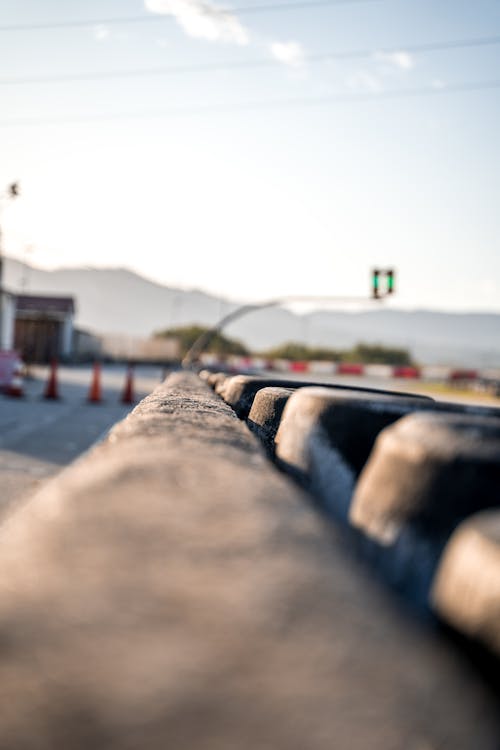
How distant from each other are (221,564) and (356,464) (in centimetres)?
72

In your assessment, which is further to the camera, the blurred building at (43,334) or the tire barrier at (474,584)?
the blurred building at (43,334)

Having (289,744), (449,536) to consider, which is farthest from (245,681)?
(449,536)

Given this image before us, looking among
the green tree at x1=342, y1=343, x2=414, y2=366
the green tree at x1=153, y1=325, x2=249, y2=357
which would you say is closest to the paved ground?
the green tree at x1=153, y1=325, x2=249, y2=357

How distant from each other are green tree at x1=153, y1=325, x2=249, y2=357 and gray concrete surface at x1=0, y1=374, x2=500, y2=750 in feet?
240

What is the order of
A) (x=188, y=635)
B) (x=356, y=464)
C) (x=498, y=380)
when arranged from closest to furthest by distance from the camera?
(x=188, y=635) < (x=356, y=464) < (x=498, y=380)

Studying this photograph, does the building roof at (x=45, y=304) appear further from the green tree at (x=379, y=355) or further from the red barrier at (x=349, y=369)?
the green tree at (x=379, y=355)

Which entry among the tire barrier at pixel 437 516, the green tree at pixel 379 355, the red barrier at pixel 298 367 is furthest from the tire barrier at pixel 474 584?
the green tree at pixel 379 355

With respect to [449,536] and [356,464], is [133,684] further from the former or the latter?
[356,464]

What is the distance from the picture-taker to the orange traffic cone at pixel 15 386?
18.8 metres

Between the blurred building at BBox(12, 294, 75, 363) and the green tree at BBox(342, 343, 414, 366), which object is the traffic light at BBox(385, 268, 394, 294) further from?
the green tree at BBox(342, 343, 414, 366)

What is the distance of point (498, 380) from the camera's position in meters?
42.5

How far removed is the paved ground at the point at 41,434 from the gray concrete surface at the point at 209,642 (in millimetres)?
5571

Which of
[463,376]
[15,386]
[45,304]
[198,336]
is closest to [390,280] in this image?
[463,376]

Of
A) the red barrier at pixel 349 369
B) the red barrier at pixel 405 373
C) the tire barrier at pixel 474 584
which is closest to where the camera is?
the tire barrier at pixel 474 584
